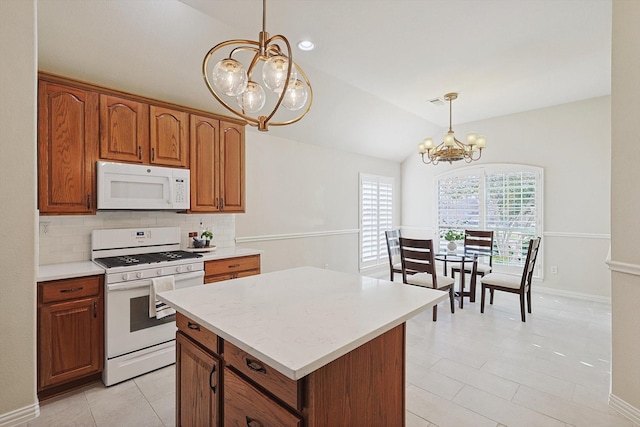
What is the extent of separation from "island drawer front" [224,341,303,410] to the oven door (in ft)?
5.38

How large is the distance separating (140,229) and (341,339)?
9.30ft

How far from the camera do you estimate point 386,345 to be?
1.41 metres

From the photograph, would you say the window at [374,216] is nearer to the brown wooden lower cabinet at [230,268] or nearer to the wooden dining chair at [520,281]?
the wooden dining chair at [520,281]

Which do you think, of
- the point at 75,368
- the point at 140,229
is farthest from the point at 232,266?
the point at 75,368

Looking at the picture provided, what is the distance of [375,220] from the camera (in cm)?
622

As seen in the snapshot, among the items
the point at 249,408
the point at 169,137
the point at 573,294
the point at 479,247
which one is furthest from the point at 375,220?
the point at 249,408

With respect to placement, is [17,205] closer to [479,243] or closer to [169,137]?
[169,137]

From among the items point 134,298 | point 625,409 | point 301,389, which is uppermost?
point 301,389

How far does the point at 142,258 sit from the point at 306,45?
2512 mm

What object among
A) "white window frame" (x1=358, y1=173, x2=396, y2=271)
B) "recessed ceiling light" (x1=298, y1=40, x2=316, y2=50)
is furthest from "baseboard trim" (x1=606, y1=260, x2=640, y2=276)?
"white window frame" (x1=358, y1=173, x2=396, y2=271)

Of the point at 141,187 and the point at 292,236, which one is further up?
the point at 141,187

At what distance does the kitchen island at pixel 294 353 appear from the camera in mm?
1064

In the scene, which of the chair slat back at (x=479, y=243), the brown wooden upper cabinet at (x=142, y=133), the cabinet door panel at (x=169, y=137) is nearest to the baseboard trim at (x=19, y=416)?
the brown wooden upper cabinet at (x=142, y=133)

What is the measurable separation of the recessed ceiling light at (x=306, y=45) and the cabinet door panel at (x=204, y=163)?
48.3 inches
